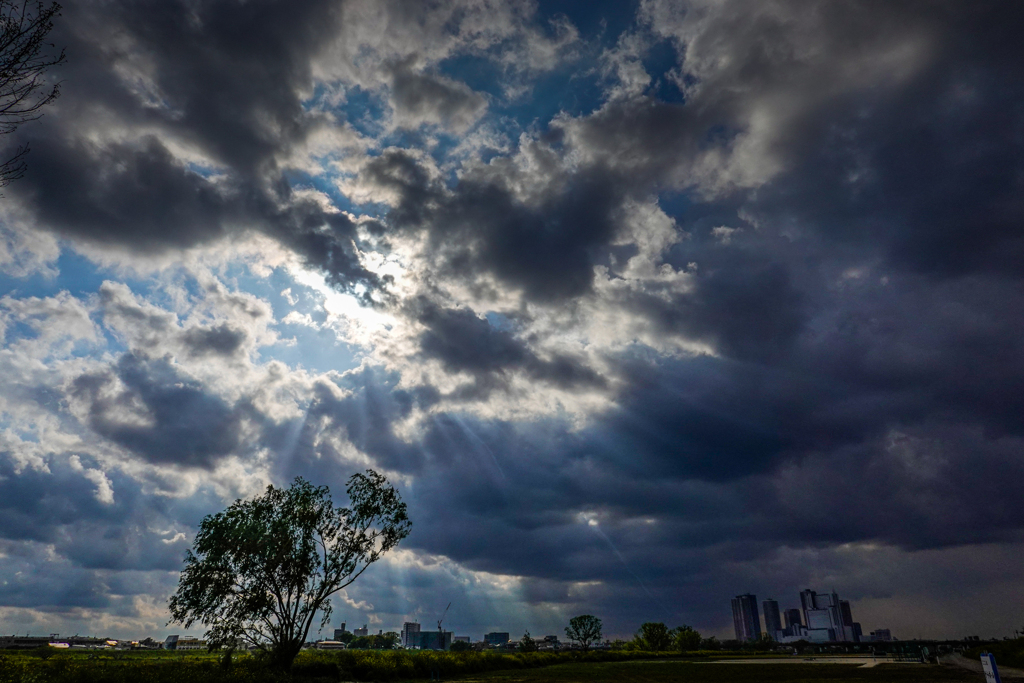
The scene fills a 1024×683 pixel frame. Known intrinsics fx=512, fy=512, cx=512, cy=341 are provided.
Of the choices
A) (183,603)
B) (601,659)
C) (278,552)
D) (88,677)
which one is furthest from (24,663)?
(601,659)

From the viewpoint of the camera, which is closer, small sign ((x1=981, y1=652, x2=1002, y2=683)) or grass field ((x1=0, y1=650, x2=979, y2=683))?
small sign ((x1=981, y1=652, x2=1002, y2=683))

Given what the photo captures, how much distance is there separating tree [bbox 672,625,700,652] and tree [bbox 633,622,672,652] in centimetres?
323

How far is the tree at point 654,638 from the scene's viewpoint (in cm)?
16212

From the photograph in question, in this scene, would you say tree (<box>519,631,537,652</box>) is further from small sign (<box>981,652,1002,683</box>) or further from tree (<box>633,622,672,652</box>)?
small sign (<box>981,652,1002,683</box>)

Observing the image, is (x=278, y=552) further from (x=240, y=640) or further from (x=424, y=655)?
(x=424, y=655)

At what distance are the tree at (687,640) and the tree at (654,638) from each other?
3233mm

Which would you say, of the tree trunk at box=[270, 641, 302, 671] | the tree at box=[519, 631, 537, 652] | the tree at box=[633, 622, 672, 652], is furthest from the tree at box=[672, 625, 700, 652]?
the tree trunk at box=[270, 641, 302, 671]

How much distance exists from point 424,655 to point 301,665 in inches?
754

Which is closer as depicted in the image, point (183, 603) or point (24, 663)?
point (24, 663)

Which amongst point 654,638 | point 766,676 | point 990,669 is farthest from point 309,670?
point 654,638

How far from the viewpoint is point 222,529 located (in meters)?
34.5

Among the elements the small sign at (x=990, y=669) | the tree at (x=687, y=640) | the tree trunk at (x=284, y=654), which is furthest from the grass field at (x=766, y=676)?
the tree at (x=687, y=640)

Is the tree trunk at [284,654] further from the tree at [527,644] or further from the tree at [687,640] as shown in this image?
the tree at [687,640]

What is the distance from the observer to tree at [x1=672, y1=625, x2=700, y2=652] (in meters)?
169
